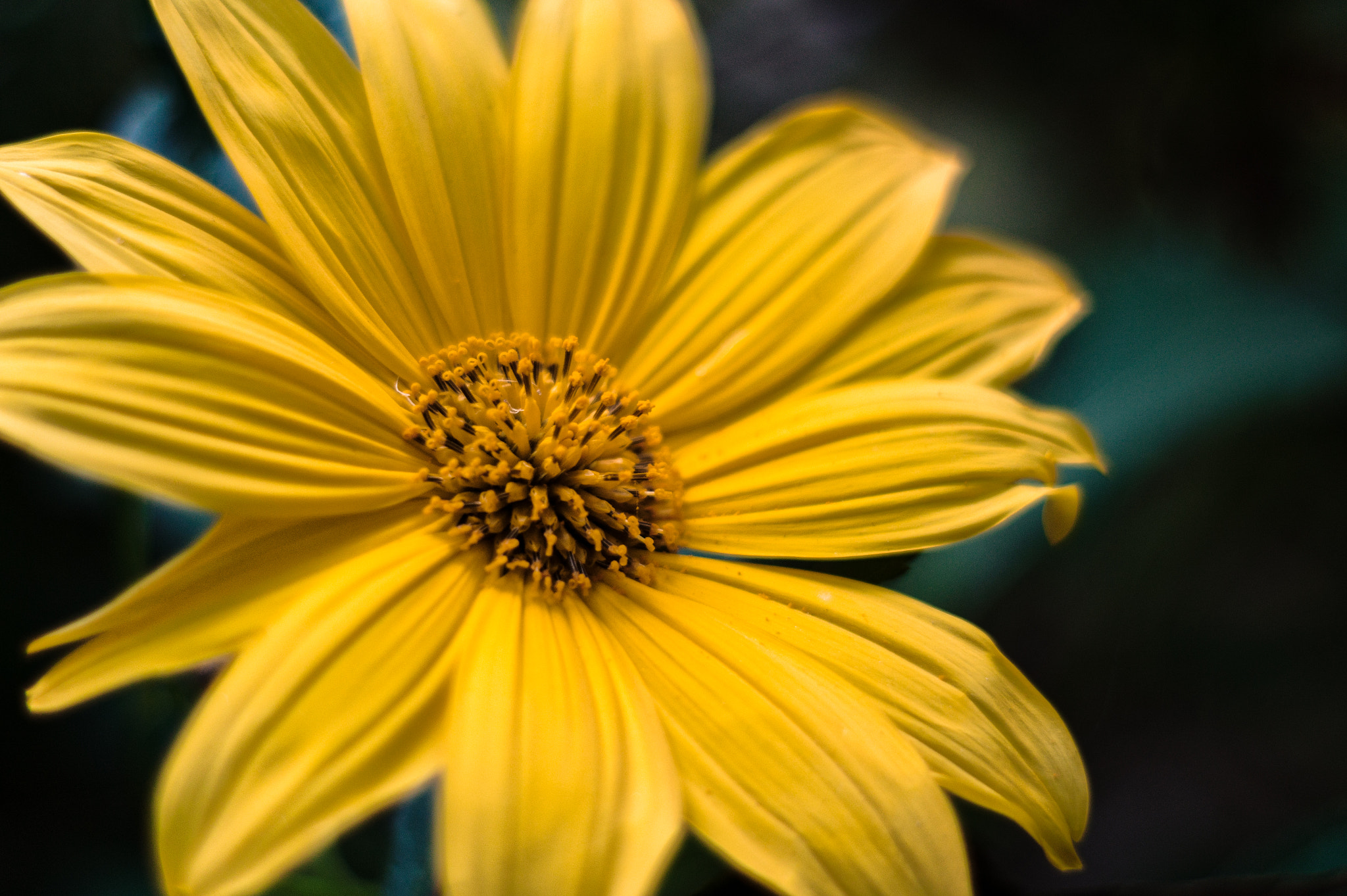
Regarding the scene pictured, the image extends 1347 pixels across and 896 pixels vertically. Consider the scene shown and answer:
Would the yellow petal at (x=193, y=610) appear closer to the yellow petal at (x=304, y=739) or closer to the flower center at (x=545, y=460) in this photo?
the yellow petal at (x=304, y=739)

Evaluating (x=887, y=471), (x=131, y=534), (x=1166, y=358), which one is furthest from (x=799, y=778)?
(x=1166, y=358)

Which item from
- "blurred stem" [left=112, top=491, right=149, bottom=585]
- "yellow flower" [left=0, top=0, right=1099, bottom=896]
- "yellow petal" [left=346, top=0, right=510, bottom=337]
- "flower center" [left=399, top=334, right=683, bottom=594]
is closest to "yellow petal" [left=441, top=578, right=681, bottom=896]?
"yellow flower" [left=0, top=0, right=1099, bottom=896]

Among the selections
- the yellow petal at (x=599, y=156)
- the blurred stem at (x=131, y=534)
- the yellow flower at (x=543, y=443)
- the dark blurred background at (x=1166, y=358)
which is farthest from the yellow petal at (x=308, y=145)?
the dark blurred background at (x=1166, y=358)

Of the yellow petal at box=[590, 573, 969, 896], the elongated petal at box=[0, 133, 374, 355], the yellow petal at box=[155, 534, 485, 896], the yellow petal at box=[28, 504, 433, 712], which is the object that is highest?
the elongated petal at box=[0, 133, 374, 355]

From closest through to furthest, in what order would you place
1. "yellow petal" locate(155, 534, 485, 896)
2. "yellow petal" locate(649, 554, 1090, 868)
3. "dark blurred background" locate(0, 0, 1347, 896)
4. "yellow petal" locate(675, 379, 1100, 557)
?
1. "yellow petal" locate(155, 534, 485, 896)
2. "yellow petal" locate(649, 554, 1090, 868)
3. "yellow petal" locate(675, 379, 1100, 557)
4. "dark blurred background" locate(0, 0, 1347, 896)

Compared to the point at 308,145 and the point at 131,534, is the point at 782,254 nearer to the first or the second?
the point at 308,145

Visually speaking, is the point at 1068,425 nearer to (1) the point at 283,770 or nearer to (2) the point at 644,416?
(2) the point at 644,416

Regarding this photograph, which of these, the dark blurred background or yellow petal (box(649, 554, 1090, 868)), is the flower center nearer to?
yellow petal (box(649, 554, 1090, 868))
